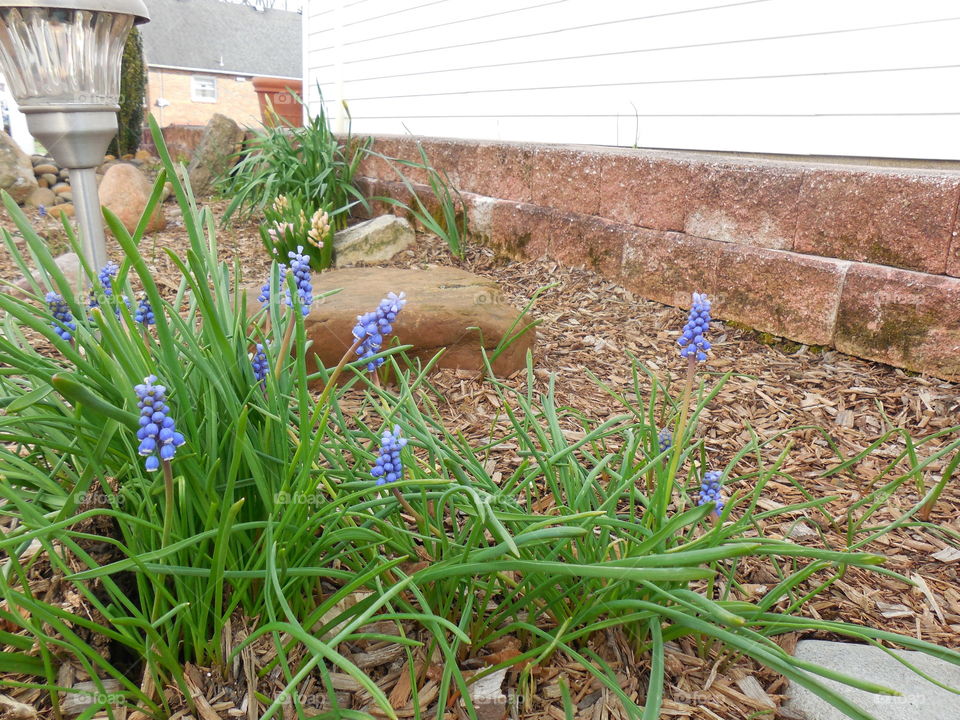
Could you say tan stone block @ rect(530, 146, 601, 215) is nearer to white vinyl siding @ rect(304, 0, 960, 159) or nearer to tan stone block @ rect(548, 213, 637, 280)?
tan stone block @ rect(548, 213, 637, 280)

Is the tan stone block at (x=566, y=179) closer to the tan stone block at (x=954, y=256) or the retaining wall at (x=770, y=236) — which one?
the retaining wall at (x=770, y=236)

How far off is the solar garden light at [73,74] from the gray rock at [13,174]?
223 inches

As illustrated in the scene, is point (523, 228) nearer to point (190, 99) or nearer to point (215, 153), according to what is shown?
point (215, 153)

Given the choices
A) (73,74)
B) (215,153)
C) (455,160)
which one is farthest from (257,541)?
(215,153)

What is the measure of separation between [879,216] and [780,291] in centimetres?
45

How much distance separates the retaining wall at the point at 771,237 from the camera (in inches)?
105

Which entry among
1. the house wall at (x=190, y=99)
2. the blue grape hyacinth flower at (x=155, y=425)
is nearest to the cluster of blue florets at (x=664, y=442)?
the blue grape hyacinth flower at (x=155, y=425)

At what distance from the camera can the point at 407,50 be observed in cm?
600

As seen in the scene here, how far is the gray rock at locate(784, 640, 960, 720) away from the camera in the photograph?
1291 mm

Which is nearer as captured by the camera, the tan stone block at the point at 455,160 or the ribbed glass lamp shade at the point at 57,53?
the ribbed glass lamp shade at the point at 57,53

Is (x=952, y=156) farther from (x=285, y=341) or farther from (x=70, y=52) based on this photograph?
(x=70, y=52)

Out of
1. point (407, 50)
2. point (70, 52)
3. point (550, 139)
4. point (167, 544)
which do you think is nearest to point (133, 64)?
point (407, 50)

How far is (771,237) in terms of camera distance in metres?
3.10

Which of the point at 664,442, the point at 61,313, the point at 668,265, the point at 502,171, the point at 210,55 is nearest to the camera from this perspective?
the point at 61,313
